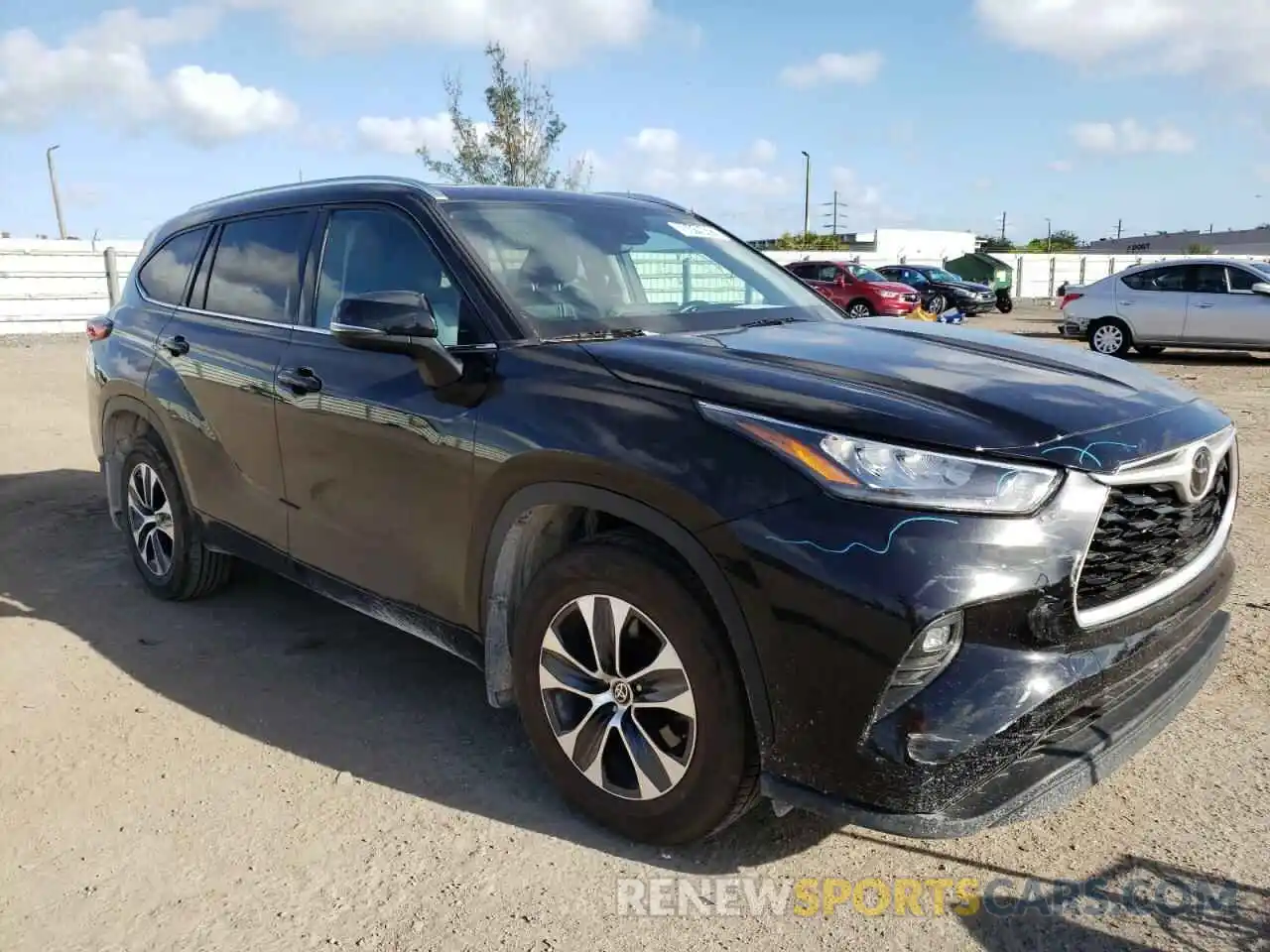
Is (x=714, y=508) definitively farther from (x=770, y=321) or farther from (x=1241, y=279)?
(x=1241, y=279)

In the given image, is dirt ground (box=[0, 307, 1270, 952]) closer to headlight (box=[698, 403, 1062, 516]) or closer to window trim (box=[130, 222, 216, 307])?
headlight (box=[698, 403, 1062, 516])

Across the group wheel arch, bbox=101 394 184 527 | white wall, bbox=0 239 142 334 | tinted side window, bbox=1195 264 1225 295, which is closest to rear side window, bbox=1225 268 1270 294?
tinted side window, bbox=1195 264 1225 295

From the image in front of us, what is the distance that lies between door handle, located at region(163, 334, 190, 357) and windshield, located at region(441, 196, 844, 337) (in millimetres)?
1652

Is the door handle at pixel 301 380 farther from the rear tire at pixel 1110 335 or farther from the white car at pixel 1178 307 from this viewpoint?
the rear tire at pixel 1110 335

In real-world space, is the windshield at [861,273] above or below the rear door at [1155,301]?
above

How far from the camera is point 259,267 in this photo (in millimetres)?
4094

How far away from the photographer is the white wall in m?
19.8

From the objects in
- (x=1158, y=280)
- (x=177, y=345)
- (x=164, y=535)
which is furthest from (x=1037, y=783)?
(x=1158, y=280)

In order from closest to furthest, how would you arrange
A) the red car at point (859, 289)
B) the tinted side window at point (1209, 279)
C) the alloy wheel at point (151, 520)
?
the alloy wheel at point (151, 520) → the tinted side window at point (1209, 279) → the red car at point (859, 289)

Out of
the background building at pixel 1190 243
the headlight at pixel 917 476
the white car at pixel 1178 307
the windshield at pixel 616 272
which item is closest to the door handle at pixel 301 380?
the windshield at pixel 616 272

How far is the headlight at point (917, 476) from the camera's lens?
2209 mm

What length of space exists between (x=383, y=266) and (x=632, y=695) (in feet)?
5.78

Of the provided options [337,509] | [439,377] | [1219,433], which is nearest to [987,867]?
[1219,433]

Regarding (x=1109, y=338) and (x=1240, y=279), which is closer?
(x=1240, y=279)
